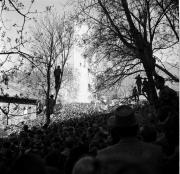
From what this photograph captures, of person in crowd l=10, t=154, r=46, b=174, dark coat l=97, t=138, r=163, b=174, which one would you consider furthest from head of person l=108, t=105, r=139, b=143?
person in crowd l=10, t=154, r=46, b=174

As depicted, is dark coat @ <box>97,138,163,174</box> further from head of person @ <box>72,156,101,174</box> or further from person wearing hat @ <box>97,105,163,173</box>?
head of person @ <box>72,156,101,174</box>

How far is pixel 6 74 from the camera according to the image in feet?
36.3

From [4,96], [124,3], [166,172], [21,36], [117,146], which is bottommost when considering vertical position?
[166,172]

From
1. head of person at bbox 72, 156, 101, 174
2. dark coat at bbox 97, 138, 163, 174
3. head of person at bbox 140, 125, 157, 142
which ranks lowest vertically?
head of person at bbox 72, 156, 101, 174

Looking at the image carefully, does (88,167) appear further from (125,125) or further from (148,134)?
(148,134)

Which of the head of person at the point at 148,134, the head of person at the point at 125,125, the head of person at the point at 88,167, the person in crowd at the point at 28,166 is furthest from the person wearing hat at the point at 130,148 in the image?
the head of person at the point at 148,134

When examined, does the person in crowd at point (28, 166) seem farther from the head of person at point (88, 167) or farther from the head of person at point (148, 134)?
the head of person at point (148, 134)

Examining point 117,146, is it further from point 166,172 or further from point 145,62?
point 145,62

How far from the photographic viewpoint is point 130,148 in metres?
4.07

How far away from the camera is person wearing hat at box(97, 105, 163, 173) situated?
384 centimetres

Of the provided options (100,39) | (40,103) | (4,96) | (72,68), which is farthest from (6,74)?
(72,68)

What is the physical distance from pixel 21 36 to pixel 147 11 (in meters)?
→ 13.7

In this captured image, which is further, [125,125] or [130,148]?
[125,125]

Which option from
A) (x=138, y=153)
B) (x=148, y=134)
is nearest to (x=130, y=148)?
(x=138, y=153)
